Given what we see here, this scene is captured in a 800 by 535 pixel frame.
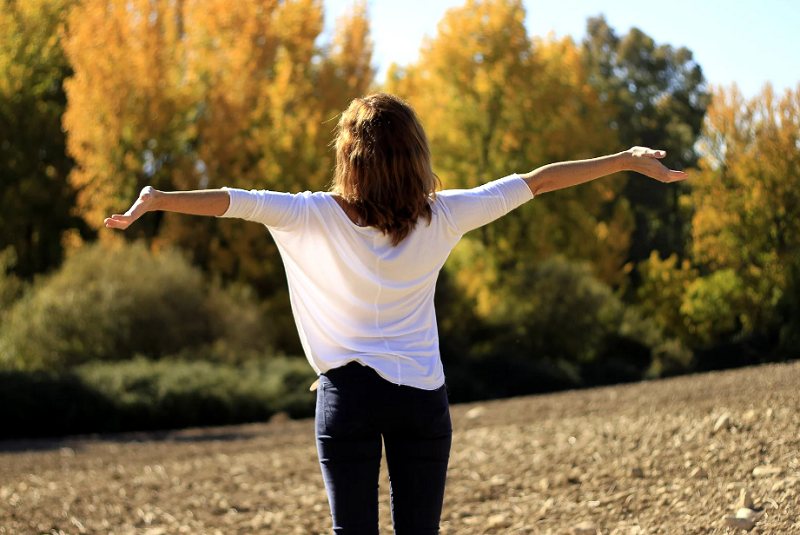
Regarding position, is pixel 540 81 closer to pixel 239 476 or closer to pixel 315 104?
pixel 315 104

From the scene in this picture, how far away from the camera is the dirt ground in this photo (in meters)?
4.95

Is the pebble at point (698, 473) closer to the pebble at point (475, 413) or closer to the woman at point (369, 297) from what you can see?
the woman at point (369, 297)

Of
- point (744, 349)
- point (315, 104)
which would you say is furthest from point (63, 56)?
point (744, 349)

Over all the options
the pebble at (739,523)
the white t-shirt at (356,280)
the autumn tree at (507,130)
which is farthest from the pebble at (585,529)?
the autumn tree at (507,130)

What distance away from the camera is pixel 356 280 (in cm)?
246

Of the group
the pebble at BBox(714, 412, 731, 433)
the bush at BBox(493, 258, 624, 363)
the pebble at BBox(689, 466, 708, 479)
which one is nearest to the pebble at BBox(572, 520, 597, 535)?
the pebble at BBox(689, 466, 708, 479)

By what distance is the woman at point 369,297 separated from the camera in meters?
2.38

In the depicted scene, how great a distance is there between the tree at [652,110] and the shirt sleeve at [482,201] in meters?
23.6

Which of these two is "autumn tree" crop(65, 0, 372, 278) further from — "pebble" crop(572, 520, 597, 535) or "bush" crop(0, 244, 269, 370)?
"pebble" crop(572, 520, 597, 535)

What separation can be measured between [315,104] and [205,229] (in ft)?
15.3

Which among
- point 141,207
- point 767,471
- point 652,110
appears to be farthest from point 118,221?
point 652,110

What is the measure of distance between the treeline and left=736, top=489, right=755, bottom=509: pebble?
10.4 metres

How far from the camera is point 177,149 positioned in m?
21.1

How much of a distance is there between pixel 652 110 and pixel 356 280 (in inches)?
1163
